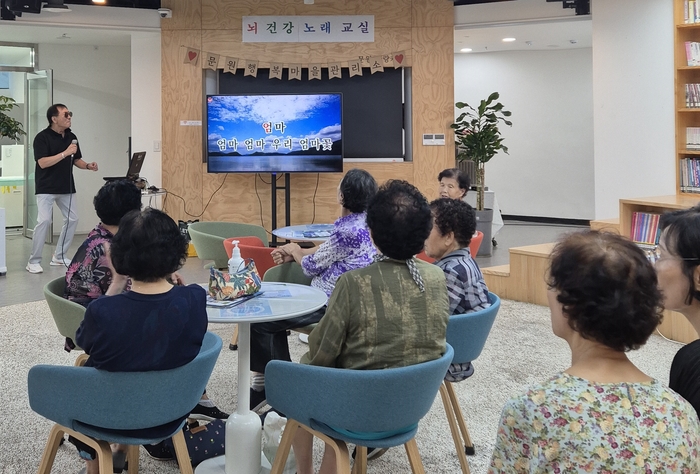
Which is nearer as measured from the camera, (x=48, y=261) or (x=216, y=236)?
(x=216, y=236)

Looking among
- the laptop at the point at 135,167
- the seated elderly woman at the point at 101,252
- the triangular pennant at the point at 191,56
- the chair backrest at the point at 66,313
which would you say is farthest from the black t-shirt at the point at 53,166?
the chair backrest at the point at 66,313

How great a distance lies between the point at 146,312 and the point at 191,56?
714 cm

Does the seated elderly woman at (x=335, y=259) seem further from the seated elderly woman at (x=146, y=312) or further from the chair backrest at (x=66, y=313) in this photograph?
the seated elderly woman at (x=146, y=312)

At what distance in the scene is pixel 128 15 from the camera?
28.7 feet

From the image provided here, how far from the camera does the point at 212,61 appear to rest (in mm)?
8797

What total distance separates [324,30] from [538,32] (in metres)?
3.31

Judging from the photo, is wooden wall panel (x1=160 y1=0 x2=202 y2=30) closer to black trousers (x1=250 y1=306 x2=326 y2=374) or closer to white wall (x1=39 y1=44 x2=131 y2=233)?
white wall (x1=39 y1=44 x2=131 y2=233)

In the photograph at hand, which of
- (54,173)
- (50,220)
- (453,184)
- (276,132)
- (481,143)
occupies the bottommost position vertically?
(50,220)

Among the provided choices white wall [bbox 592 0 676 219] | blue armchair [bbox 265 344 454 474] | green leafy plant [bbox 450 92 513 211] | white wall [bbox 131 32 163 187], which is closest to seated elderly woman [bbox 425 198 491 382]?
blue armchair [bbox 265 344 454 474]

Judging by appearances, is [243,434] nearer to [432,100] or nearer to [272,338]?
[272,338]

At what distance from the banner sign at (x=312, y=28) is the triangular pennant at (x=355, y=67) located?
26 centimetres

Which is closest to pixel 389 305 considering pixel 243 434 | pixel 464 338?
pixel 464 338

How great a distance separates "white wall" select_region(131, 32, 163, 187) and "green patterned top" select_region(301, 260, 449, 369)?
734 cm

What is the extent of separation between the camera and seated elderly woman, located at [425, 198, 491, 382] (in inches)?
116
